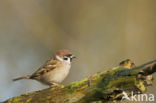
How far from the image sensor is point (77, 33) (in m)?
9.02

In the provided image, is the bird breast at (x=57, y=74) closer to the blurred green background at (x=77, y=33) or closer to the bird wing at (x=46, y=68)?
the bird wing at (x=46, y=68)

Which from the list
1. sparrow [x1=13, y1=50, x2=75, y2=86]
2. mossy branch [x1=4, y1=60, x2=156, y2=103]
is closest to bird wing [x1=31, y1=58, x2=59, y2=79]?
sparrow [x1=13, y1=50, x2=75, y2=86]

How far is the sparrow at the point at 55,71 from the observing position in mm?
5473

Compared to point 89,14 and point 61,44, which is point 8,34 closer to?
point 61,44

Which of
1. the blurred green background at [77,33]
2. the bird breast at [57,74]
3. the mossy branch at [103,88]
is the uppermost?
the blurred green background at [77,33]

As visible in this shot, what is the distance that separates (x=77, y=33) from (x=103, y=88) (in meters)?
5.78

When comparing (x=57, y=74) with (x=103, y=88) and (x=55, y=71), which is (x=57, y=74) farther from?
(x=103, y=88)

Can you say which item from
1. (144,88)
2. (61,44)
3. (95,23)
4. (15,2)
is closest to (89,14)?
(95,23)

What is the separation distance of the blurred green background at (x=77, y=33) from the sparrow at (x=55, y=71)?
7.72 feet

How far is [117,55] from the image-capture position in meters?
8.40

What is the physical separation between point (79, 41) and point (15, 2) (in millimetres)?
1691

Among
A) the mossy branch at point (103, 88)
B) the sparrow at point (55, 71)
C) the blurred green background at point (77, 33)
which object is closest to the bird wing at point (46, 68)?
the sparrow at point (55, 71)

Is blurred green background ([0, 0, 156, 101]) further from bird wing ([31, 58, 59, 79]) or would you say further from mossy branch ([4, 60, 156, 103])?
mossy branch ([4, 60, 156, 103])

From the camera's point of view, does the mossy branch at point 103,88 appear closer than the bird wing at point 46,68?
Yes
